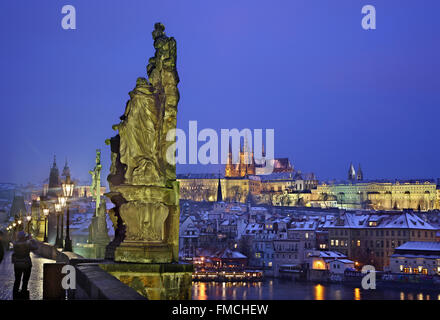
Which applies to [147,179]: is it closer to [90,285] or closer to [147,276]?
[147,276]

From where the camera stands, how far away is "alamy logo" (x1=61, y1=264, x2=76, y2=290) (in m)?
7.45

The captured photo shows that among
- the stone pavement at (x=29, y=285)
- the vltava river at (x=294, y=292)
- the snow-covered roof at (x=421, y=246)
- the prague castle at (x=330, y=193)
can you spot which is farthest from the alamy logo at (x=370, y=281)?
the prague castle at (x=330, y=193)

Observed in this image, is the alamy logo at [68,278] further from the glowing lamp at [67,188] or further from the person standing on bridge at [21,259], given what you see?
the glowing lamp at [67,188]

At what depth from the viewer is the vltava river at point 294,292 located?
61875 mm

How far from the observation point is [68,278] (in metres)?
7.69

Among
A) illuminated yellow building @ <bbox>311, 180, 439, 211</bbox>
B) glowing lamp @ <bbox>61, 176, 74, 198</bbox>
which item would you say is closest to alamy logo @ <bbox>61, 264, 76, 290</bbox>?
glowing lamp @ <bbox>61, 176, 74, 198</bbox>

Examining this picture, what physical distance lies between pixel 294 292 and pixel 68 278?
200ft

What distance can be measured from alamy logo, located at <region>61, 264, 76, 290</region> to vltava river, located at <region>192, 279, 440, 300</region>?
2055 inches

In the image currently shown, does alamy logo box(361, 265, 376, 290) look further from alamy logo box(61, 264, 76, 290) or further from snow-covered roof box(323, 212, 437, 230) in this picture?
snow-covered roof box(323, 212, 437, 230)

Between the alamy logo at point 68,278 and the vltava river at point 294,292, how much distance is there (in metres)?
52.2

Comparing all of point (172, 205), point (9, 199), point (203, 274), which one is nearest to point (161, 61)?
point (172, 205)
